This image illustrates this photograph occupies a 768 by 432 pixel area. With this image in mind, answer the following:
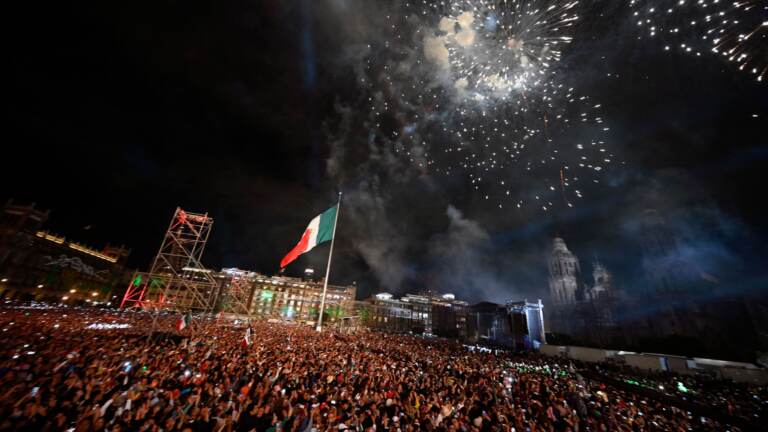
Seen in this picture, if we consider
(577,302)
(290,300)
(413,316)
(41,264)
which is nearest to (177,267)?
(41,264)

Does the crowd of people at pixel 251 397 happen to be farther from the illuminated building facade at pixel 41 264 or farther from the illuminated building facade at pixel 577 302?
the illuminated building facade at pixel 577 302

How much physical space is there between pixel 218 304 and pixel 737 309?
12374cm

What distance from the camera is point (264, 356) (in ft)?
44.1

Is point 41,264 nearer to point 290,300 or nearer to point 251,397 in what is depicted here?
point 290,300

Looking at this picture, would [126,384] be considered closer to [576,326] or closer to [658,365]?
[658,365]

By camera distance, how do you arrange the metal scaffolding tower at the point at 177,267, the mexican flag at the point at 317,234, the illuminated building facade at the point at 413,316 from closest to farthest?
the metal scaffolding tower at the point at 177,267 → the mexican flag at the point at 317,234 → the illuminated building facade at the point at 413,316

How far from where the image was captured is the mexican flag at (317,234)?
66.8 ft

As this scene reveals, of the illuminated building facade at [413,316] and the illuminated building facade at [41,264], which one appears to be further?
the illuminated building facade at [413,316]

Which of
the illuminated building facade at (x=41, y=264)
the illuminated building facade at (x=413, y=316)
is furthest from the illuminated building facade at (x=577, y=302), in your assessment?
the illuminated building facade at (x=41, y=264)

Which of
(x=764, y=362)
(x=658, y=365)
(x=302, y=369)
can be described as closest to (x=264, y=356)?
(x=302, y=369)

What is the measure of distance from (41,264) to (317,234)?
64964 mm

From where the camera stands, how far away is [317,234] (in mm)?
21984

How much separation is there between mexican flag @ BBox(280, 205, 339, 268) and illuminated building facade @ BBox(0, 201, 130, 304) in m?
57.1

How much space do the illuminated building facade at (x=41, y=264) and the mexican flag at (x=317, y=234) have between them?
57.1 m
